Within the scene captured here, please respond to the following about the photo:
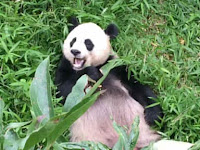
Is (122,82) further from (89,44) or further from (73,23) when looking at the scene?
(73,23)

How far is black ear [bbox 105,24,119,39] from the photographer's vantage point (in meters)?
4.42

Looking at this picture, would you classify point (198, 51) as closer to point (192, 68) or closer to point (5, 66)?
point (192, 68)

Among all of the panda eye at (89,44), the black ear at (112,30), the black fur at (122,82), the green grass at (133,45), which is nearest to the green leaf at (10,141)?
the green grass at (133,45)

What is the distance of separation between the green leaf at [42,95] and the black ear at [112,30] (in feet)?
10.2

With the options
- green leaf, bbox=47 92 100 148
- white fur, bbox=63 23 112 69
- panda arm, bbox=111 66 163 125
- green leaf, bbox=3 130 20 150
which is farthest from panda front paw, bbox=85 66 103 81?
green leaf, bbox=47 92 100 148

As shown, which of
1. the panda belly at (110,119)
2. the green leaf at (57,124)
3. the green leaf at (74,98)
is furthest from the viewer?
the panda belly at (110,119)

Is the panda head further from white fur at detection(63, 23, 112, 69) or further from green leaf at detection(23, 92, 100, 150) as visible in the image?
green leaf at detection(23, 92, 100, 150)

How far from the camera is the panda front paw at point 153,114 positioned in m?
4.15

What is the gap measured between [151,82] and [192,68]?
531 mm

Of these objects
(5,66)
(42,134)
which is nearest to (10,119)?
(5,66)

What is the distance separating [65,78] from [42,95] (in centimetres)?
290

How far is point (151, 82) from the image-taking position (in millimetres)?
4410

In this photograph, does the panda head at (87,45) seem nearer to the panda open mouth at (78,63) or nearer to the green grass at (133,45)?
the panda open mouth at (78,63)

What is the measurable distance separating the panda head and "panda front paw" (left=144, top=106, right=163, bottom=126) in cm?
67
